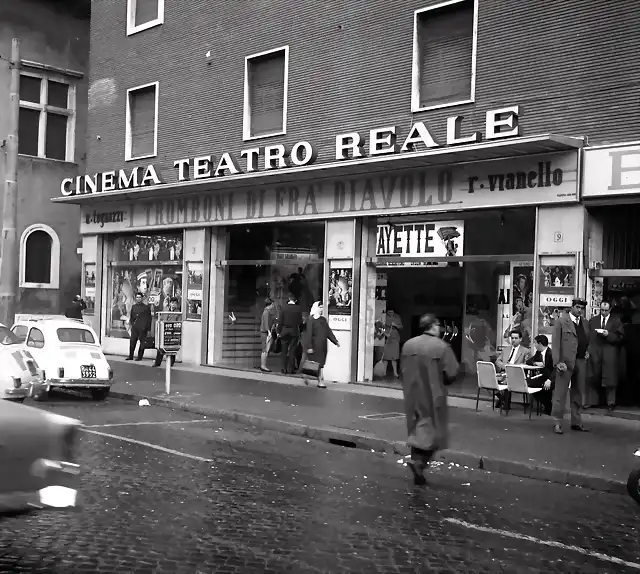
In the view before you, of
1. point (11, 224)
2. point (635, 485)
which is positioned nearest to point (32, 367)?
point (11, 224)

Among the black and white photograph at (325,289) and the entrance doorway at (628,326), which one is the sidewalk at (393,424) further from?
the entrance doorway at (628,326)

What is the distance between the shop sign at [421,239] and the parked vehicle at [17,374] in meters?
7.56

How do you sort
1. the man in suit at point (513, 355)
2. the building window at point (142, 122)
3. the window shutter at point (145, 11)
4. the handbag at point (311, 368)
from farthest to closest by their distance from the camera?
the window shutter at point (145, 11), the building window at point (142, 122), the handbag at point (311, 368), the man in suit at point (513, 355)

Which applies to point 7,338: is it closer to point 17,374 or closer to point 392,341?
point 17,374

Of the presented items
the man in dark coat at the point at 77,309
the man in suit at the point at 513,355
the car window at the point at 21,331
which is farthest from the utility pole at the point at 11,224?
the man in suit at the point at 513,355

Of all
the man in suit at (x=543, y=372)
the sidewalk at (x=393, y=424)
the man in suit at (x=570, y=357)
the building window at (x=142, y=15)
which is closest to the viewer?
the sidewalk at (x=393, y=424)

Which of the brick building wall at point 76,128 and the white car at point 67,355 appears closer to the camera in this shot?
the white car at point 67,355

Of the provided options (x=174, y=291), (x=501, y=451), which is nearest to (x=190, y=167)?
(x=174, y=291)

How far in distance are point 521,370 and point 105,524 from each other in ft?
26.6

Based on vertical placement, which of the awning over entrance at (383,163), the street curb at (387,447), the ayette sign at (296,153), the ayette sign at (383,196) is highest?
the ayette sign at (296,153)

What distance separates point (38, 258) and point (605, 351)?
62.8ft

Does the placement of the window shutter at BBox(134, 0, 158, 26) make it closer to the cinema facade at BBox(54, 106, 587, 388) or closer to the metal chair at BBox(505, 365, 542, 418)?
the cinema facade at BBox(54, 106, 587, 388)

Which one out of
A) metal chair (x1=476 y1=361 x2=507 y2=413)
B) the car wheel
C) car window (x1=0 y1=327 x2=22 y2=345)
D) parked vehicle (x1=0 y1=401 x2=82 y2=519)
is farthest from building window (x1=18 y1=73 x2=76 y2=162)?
parked vehicle (x1=0 y1=401 x2=82 y2=519)

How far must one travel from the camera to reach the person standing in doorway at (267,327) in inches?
818
